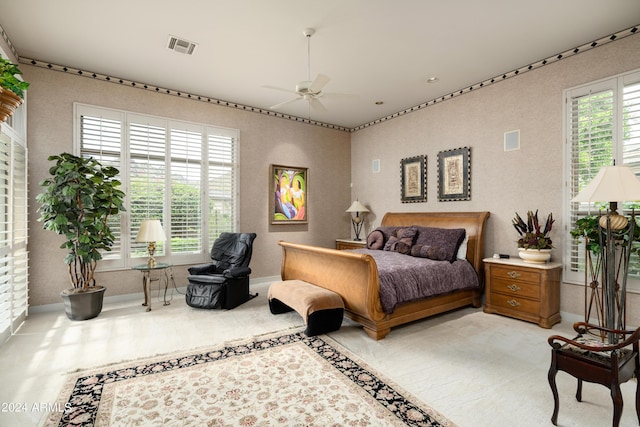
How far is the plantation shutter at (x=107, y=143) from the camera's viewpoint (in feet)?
14.0

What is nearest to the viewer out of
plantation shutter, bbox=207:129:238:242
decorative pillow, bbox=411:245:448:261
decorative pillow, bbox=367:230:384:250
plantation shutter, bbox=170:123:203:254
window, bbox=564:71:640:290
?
window, bbox=564:71:640:290

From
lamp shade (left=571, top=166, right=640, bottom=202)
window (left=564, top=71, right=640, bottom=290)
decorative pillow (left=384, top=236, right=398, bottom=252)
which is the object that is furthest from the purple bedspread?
lamp shade (left=571, top=166, right=640, bottom=202)

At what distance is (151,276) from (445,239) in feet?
14.1

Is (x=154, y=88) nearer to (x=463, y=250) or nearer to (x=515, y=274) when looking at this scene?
(x=463, y=250)

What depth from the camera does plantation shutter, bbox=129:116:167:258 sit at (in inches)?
180

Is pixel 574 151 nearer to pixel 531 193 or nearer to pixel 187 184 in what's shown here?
pixel 531 193

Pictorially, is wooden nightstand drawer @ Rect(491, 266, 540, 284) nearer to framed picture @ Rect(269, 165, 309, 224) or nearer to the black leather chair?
the black leather chair

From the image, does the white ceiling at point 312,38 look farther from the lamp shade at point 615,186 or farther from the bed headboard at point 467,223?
the bed headboard at point 467,223

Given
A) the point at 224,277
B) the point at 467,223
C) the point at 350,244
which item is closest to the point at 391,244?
the point at 467,223

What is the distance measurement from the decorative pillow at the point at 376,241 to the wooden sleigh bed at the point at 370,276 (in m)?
0.67

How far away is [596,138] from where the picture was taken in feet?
11.4

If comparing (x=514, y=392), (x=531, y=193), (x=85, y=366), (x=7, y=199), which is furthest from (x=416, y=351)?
(x=7, y=199)

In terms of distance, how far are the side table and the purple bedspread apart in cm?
290

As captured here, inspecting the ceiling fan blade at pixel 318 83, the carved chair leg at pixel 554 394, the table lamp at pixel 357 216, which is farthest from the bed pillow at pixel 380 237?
the carved chair leg at pixel 554 394
